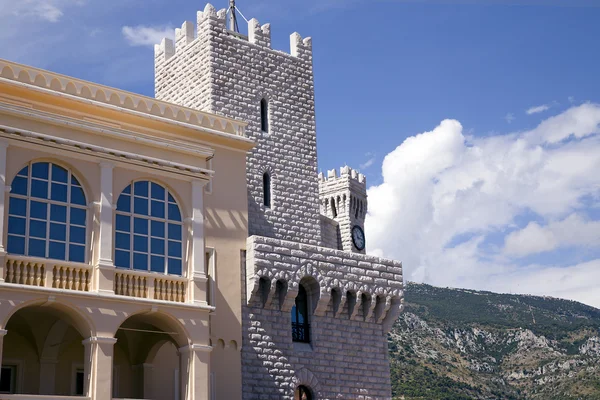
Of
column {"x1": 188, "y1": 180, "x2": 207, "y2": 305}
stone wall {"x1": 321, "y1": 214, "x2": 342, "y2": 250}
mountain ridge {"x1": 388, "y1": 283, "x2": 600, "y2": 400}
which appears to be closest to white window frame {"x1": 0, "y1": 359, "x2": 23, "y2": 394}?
column {"x1": 188, "y1": 180, "x2": 207, "y2": 305}

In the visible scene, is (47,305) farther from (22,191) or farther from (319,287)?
(319,287)

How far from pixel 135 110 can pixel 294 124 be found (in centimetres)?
690

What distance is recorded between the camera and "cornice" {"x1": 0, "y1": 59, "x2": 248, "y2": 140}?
22.3 metres

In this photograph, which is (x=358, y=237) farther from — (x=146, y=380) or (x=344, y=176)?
(x=146, y=380)

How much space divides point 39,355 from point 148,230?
14.1ft

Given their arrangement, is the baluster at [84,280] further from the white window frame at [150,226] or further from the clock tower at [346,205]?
the clock tower at [346,205]

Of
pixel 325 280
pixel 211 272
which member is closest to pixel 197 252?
pixel 211 272

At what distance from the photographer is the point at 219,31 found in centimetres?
2839

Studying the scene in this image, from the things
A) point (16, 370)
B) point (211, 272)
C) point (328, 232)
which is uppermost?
point (328, 232)

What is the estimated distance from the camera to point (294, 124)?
2936cm

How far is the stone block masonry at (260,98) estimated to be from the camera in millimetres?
27656

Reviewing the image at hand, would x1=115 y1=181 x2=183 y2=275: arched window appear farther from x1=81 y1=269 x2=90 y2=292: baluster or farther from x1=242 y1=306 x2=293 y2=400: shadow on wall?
x1=242 y1=306 x2=293 y2=400: shadow on wall

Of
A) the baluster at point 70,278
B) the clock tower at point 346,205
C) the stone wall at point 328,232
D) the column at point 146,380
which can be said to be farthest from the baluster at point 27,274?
the clock tower at point 346,205

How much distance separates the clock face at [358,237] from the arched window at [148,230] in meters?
24.7
